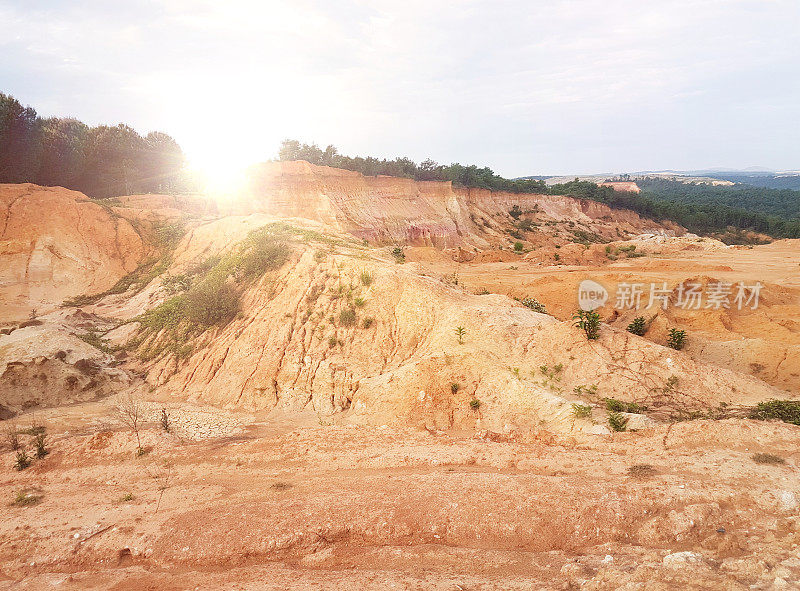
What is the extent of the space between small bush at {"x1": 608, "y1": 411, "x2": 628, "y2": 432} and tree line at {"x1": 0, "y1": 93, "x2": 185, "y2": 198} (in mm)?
35764

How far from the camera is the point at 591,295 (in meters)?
19.8

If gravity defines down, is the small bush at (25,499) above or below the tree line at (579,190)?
below

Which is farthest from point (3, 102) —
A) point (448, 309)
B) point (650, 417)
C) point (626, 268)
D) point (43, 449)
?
point (626, 268)

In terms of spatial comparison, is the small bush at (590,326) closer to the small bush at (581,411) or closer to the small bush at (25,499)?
the small bush at (581,411)

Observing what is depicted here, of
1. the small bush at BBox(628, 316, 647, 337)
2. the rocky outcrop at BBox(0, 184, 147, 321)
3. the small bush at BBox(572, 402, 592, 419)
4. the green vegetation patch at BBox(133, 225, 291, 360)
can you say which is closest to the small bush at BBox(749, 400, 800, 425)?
the small bush at BBox(572, 402, 592, 419)

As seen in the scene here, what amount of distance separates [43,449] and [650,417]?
38.1ft

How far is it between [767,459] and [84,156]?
4025 cm

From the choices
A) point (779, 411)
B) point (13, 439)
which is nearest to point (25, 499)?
point (13, 439)

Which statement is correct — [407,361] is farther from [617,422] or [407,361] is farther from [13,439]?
[13,439]

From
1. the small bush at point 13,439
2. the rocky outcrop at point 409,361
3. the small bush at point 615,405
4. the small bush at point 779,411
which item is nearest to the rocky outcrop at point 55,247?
the rocky outcrop at point 409,361

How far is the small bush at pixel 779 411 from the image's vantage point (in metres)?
7.81

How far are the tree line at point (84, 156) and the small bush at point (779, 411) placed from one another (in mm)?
37480

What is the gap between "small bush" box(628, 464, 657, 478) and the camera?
640 centimetres

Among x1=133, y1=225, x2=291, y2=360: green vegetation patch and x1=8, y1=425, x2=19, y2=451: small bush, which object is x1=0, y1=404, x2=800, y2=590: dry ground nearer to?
x1=8, y1=425, x2=19, y2=451: small bush
